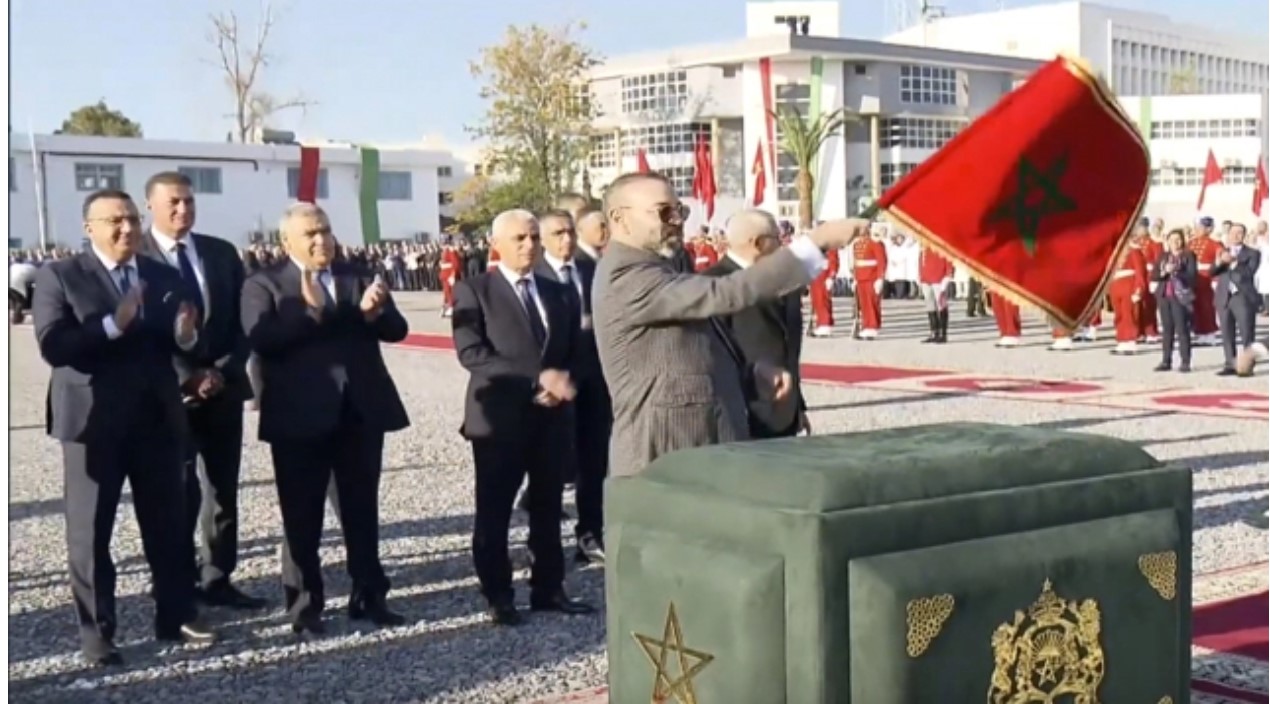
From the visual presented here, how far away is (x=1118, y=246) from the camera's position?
4.89 meters

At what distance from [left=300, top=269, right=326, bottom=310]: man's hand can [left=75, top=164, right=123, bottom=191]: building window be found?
41.5 m

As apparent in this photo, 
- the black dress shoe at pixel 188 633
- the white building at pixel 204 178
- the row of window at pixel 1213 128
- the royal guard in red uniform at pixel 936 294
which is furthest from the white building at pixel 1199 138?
the black dress shoe at pixel 188 633

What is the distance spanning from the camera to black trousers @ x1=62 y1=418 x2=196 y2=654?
5.82 m

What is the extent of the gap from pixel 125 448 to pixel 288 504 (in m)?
0.68

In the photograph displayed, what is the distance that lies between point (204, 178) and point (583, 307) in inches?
1704

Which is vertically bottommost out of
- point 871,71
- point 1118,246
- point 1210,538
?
point 1210,538

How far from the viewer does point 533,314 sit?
22.1 ft

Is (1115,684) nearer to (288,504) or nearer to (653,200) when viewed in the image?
(653,200)

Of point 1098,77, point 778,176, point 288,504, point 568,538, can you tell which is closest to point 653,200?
point 1098,77

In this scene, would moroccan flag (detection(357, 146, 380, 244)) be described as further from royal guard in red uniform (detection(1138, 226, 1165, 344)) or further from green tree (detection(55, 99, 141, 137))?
green tree (detection(55, 99, 141, 137))

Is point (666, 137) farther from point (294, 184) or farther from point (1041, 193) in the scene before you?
point (1041, 193)

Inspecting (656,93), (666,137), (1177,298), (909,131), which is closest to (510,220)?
(1177,298)

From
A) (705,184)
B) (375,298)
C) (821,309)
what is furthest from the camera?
(705,184)

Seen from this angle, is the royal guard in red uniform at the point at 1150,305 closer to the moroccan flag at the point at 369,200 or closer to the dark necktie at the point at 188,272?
the moroccan flag at the point at 369,200
